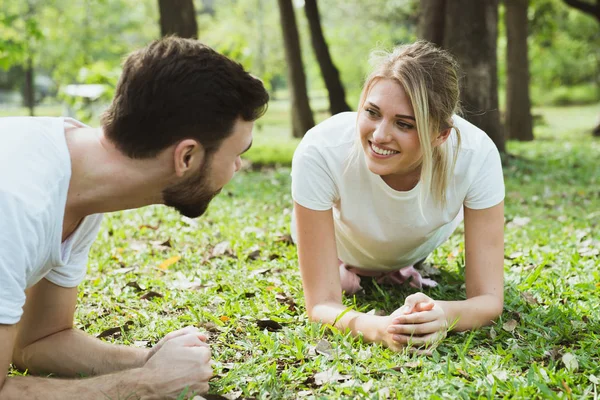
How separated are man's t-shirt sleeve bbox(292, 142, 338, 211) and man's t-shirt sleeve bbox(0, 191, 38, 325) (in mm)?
1538

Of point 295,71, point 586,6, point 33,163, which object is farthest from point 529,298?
point 586,6

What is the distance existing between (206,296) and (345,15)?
31129mm

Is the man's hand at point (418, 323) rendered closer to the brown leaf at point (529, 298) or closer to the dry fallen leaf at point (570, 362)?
the dry fallen leaf at point (570, 362)

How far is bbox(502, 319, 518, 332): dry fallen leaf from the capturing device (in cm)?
337

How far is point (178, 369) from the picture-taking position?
2.61m

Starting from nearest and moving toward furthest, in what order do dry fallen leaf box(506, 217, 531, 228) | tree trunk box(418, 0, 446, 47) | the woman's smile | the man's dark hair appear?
the man's dark hair, the woman's smile, dry fallen leaf box(506, 217, 531, 228), tree trunk box(418, 0, 446, 47)

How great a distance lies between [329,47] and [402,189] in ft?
81.4

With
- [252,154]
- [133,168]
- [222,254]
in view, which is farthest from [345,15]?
[133,168]

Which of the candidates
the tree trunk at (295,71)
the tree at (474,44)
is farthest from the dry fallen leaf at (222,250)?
the tree trunk at (295,71)

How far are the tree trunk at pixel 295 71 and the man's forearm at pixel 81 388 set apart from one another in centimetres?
→ 1234

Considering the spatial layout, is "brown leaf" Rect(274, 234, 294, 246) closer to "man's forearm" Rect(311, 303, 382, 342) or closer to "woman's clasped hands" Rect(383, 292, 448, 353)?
"man's forearm" Rect(311, 303, 382, 342)

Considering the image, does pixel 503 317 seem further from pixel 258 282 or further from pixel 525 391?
pixel 258 282

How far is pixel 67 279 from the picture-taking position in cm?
291

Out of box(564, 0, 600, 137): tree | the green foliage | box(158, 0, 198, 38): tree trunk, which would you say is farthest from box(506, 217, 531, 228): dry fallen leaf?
the green foliage
